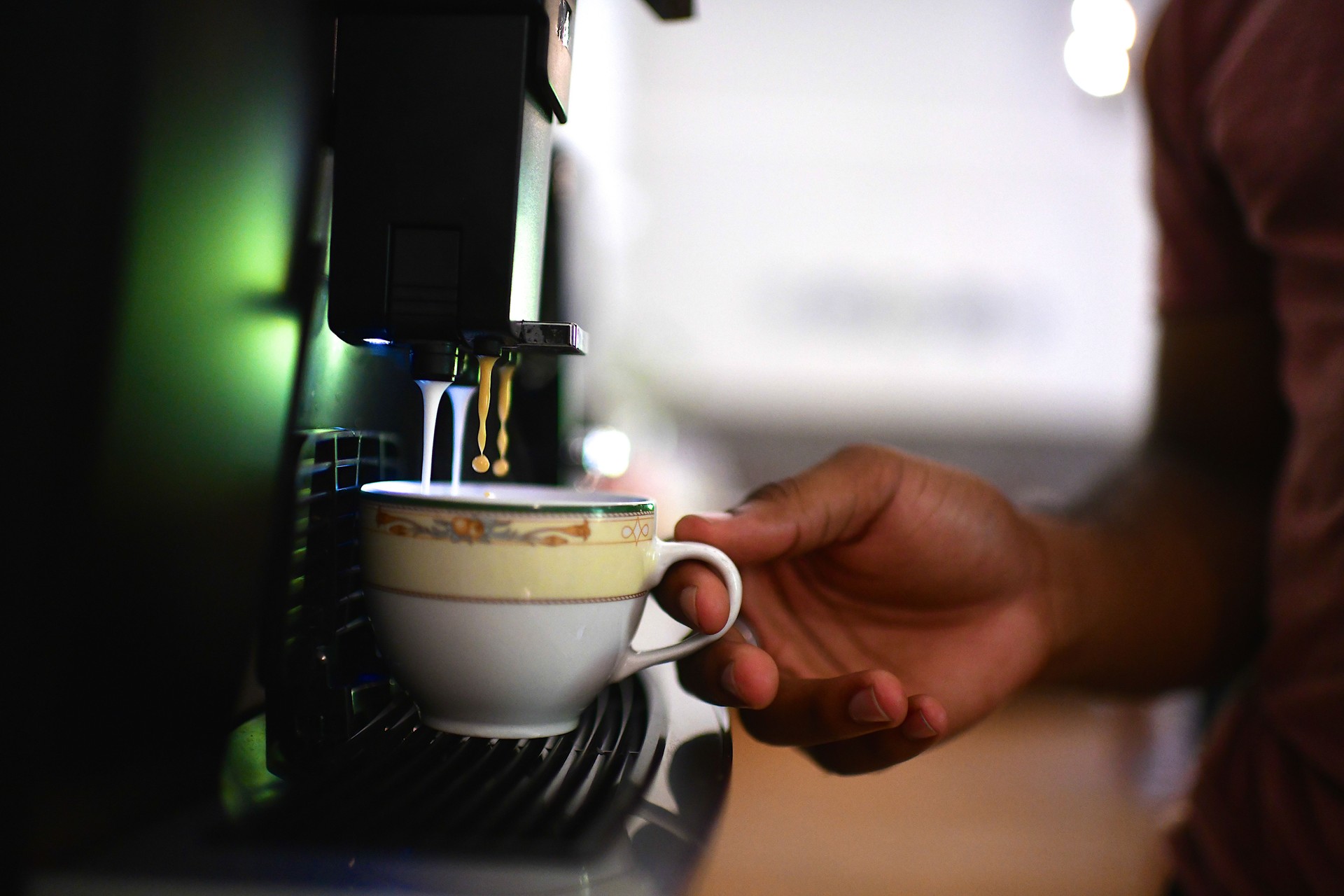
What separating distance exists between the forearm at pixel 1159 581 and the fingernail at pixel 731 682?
1.17ft

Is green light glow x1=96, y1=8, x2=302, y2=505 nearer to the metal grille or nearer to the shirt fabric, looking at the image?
the metal grille

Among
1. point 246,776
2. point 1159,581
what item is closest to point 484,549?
point 246,776

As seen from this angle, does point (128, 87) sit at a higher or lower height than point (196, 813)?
higher

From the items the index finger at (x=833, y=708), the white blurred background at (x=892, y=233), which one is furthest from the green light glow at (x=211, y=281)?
the white blurred background at (x=892, y=233)

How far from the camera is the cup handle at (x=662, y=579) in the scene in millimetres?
413

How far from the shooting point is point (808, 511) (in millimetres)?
503

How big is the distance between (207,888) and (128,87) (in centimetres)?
25

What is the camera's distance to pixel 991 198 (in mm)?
2867

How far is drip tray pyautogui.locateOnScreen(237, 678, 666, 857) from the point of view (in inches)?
10.9

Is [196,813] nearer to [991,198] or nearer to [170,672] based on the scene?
[170,672]

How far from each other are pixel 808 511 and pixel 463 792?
0.25 m

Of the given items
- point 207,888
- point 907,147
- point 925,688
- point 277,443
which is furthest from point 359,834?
point 907,147

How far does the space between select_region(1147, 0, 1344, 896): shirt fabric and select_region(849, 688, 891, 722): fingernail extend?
409mm

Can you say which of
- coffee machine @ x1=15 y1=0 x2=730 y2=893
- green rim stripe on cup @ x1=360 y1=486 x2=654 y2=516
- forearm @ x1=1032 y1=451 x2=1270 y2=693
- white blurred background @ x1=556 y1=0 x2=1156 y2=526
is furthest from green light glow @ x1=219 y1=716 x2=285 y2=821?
white blurred background @ x1=556 y1=0 x2=1156 y2=526
